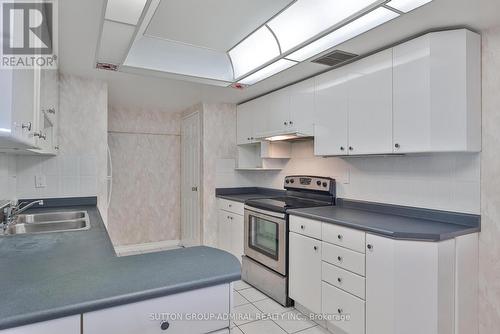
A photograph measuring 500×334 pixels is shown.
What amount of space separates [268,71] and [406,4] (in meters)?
1.22

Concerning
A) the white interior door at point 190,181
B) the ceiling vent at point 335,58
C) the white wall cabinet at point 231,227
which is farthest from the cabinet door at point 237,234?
the ceiling vent at point 335,58

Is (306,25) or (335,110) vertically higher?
(306,25)

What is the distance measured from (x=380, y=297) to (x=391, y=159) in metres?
1.10

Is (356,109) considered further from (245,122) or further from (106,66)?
(106,66)

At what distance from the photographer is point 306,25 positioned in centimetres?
190

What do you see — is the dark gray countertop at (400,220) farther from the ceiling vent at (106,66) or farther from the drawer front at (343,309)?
the ceiling vent at (106,66)

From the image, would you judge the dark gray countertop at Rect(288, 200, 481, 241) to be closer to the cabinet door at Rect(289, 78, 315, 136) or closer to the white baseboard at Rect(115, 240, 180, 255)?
the cabinet door at Rect(289, 78, 315, 136)

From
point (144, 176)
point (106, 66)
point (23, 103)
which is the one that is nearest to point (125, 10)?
point (23, 103)

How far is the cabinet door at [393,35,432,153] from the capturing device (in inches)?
74.6

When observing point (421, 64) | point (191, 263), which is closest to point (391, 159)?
point (421, 64)

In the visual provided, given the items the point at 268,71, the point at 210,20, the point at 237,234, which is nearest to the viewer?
the point at 210,20

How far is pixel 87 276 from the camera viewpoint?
1033mm

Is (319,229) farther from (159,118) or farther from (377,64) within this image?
(159,118)

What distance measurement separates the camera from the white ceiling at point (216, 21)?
1639 mm
